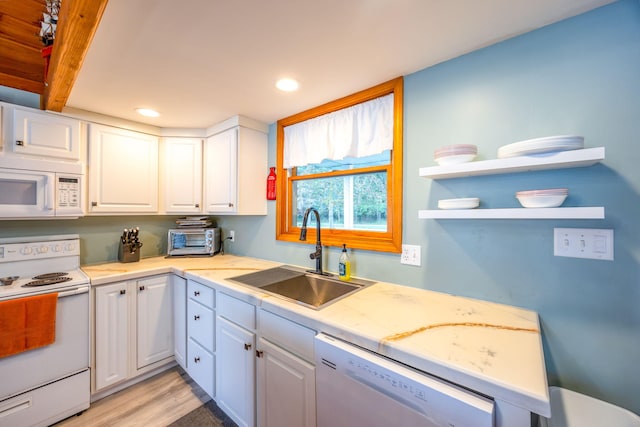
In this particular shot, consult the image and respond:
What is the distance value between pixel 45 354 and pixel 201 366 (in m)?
0.90

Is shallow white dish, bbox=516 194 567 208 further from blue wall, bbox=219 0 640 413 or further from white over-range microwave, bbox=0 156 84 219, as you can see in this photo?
white over-range microwave, bbox=0 156 84 219

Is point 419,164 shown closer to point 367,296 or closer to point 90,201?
point 367,296

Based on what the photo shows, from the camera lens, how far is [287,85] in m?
1.62

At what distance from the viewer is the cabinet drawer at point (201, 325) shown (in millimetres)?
1691

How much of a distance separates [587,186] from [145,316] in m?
2.82

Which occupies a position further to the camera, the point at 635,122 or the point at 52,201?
the point at 52,201

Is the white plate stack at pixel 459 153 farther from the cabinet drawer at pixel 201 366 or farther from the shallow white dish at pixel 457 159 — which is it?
the cabinet drawer at pixel 201 366

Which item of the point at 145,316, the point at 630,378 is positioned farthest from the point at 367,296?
the point at 145,316

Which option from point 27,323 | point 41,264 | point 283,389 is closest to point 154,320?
point 27,323

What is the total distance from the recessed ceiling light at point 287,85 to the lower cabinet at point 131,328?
1774 mm

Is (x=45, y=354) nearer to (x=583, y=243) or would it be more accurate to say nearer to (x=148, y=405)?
(x=148, y=405)

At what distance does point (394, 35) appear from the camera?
3.80 ft

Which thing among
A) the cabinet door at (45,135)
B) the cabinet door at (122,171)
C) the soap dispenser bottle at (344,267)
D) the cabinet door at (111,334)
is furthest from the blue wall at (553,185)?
the cabinet door at (45,135)

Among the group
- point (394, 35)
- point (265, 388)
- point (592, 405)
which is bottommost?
point (265, 388)
